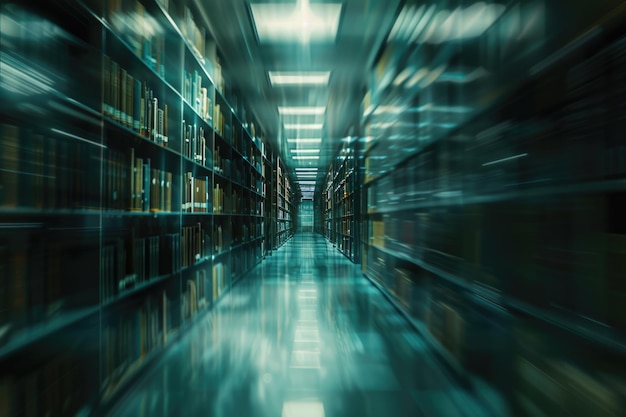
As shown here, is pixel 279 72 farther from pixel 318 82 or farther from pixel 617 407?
pixel 617 407

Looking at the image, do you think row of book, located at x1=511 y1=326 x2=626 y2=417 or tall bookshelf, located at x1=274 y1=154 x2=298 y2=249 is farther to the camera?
tall bookshelf, located at x1=274 y1=154 x2=298 y2=249

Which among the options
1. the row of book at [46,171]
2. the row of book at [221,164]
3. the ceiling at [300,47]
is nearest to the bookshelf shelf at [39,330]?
the row of book at [46,171]

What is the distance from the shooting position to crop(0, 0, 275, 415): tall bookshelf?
40.2 inches

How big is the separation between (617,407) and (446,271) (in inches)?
39.5

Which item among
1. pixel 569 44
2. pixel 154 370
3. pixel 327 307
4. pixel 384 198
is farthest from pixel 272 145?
pixel 569 44

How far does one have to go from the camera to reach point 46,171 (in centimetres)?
111

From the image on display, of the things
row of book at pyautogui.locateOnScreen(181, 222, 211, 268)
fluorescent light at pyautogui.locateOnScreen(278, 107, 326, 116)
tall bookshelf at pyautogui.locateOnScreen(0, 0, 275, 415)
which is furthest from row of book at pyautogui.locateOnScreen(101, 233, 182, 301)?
fluorescent light at pyautogui.locateOnScreen(278, 107, 326, 116)

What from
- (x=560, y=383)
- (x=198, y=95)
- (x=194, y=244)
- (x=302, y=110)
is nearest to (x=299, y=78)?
(x=302, y=110)

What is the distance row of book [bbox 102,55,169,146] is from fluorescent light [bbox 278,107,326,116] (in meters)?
3.97

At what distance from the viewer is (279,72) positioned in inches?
172

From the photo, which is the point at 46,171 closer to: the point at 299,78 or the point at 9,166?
the point at 9,166

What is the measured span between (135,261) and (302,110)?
Answer: 4.78 metres

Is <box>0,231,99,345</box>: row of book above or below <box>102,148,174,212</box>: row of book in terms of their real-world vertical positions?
below

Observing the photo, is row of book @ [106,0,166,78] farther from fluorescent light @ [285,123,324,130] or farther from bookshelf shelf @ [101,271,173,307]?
fluorescent light @ [285,123,324,130]
